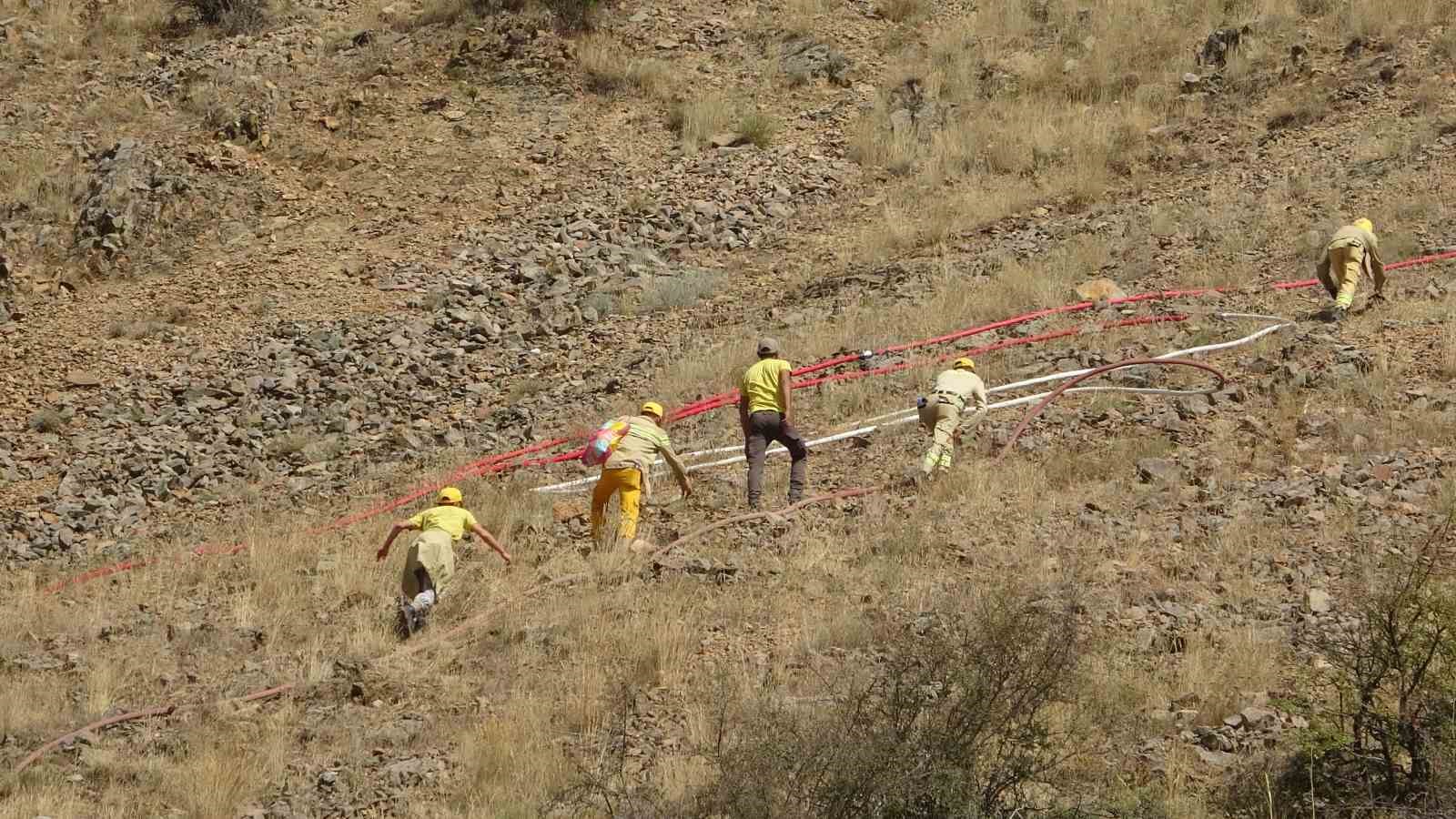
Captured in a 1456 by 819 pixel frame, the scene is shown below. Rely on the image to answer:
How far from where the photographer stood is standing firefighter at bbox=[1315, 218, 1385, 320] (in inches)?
543

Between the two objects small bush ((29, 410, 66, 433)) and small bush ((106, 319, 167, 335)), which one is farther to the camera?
small bush ((106, 319, 167, 335))

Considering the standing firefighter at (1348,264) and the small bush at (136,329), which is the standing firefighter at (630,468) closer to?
the standing firefighter at (1348,264)

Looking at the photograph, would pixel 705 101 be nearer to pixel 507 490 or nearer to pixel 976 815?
pixel 507 490

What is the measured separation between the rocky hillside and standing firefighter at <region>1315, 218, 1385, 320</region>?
434 millimetres

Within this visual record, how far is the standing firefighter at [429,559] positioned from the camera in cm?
984

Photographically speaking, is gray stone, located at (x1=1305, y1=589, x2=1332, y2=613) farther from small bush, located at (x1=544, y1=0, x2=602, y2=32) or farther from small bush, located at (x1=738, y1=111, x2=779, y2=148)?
small bush, located at (x1=544, y1=0, x2=602, y2=32)

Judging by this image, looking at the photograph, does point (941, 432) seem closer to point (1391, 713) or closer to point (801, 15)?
point (1391, 713)

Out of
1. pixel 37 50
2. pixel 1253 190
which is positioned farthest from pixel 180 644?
pixel 37 50

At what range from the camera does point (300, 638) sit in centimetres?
1004

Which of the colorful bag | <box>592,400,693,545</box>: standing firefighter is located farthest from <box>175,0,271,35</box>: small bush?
the colorful bag

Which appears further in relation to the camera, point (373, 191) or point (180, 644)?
point (373, 191)

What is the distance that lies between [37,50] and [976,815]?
2120cm

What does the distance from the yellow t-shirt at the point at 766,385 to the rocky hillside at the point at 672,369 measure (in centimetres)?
83

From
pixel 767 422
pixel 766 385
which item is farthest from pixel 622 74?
pixel 767 422
